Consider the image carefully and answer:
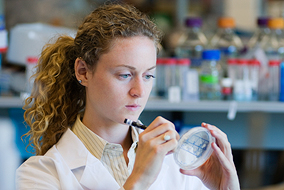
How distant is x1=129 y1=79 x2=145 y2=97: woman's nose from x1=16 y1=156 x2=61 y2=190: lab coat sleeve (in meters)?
0.31

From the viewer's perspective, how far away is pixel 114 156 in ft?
3.87

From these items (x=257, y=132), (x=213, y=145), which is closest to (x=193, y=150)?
(x=213, y=145)

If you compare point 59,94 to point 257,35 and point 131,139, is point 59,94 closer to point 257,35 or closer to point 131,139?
point 131,139

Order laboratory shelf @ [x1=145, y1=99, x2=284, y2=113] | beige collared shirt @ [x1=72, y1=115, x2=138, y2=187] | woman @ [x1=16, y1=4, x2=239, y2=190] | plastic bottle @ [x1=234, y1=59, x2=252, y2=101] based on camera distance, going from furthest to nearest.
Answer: plastic bottle @ [x1=234, y1=59, x2=252, y2=101]
laboratory shelf @ [x1=145, y1=99, x2=284, y2=113]
beige collared shirt @ [x1=72, y1=115, x2=138, y2=187]
woman @ [x1=16, y1=4, x2=239, y2=190]

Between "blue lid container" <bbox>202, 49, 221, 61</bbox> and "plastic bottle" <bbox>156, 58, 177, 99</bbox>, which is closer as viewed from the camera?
"blue lid container" <bbox>202, 49, 221, 61</bbox>

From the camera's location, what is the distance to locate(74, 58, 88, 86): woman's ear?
117cm

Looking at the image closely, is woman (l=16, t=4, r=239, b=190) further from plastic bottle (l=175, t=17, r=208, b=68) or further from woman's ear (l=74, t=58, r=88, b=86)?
plastic bottle (l=175, t=17, r=208, b=68)

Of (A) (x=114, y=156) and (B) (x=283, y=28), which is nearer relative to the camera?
(A) (x=114, y=156)

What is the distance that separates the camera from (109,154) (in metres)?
1.17

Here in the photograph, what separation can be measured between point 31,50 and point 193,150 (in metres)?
1.47

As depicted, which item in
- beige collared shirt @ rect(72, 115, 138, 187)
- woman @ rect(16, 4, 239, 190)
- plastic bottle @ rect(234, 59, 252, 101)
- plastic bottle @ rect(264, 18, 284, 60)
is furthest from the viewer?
plastic bottle @ rect(264, 18, 284, 60)

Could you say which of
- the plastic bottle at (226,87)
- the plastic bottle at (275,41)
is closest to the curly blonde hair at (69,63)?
the plastic bottle at (226,87)

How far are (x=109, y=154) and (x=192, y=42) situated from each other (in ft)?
4.85

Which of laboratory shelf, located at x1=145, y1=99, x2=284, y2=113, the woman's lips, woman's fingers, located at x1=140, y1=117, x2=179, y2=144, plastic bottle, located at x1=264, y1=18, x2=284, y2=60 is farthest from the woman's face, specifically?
plastic bottle, located at x1=264, y1=18, x2=284, y2=60
